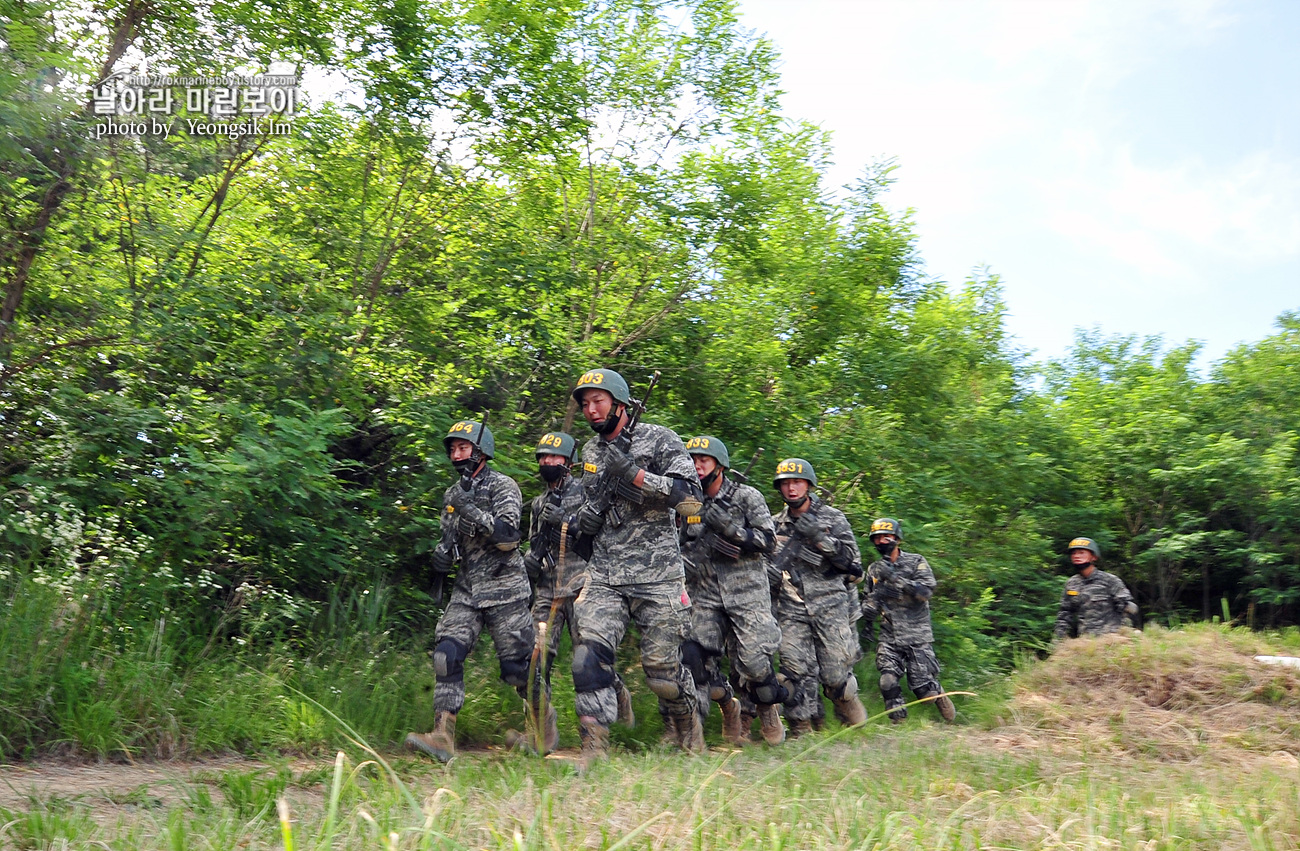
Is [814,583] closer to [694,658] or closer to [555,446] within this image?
[694,658]

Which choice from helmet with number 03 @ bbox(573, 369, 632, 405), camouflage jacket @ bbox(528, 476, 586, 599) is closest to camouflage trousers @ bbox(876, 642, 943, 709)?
camouflage jacket @ bbox(528, 476, 586, 599)

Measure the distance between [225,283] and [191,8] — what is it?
2.17 metres

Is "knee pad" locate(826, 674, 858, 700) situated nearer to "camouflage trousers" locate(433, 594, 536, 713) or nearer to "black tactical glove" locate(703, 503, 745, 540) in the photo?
"black tactical glove" locate(703, 503, 745, 540)

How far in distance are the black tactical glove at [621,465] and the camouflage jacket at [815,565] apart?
346cm

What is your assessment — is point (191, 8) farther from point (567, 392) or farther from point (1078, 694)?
point (1078, 694)

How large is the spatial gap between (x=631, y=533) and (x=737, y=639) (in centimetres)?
197

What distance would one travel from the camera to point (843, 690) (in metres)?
9.64

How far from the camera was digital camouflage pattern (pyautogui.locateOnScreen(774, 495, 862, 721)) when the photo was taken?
949 cm

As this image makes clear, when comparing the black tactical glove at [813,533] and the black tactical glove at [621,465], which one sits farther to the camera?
the black tactical glove at [813,533]

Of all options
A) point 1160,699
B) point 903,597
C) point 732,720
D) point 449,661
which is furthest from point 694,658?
point 903,597

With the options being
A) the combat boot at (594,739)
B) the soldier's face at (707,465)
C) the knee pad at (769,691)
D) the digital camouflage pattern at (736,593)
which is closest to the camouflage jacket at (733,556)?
the digital camouflage pattern at (736,593)

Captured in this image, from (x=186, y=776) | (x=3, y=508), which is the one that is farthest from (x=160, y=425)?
(x=186, y=776)

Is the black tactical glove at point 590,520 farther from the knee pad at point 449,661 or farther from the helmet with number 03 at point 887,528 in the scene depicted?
the helmet with number 03 at point 887,528

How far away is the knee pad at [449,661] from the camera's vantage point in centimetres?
719
